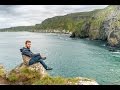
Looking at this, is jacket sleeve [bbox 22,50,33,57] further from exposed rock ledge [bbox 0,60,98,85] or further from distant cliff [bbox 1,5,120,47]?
distant cliff [bbox 1,5,120,47]

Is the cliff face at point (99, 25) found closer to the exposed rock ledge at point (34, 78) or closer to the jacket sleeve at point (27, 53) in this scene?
the exposed rock ledge at point (34, 78)

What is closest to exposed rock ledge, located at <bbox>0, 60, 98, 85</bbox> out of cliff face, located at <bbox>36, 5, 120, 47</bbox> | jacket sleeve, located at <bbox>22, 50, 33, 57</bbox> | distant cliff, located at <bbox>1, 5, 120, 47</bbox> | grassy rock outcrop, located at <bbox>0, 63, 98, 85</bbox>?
grassy rock outcrop, located at <bbox>0, 63, 98, 85</bbox>

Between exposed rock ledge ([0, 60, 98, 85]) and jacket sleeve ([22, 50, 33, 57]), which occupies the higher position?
jacket sleeve ([22, 50, 33, 57])

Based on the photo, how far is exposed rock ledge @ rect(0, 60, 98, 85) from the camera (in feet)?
40.7

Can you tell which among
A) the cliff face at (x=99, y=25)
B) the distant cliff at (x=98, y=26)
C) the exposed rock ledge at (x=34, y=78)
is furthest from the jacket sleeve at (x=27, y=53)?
the cliff face at (x=99, y=25)

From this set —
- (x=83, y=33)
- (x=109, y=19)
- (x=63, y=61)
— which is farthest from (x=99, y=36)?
(x=63, y=61)

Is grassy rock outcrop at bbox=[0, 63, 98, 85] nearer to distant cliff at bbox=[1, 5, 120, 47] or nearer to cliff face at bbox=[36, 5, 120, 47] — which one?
distant cliff at bbox=[1, 5, 120, 47]

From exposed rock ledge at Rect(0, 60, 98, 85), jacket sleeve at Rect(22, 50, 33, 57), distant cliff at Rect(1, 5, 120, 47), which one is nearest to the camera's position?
exposed rock ledge at Rect(0, 60, 98, 85)

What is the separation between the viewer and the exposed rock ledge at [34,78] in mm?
12406

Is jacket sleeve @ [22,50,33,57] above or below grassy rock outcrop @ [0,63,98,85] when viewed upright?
above

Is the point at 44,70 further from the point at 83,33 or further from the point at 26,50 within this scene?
the point at 83,33

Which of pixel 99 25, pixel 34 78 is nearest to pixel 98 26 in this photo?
pixel 99 25

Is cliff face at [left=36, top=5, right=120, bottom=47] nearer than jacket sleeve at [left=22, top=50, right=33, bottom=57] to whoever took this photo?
No

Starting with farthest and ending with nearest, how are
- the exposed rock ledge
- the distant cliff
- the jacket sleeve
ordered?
1. the distant cliff
2. the jacket sleeve
3. the exposed rock ledge
